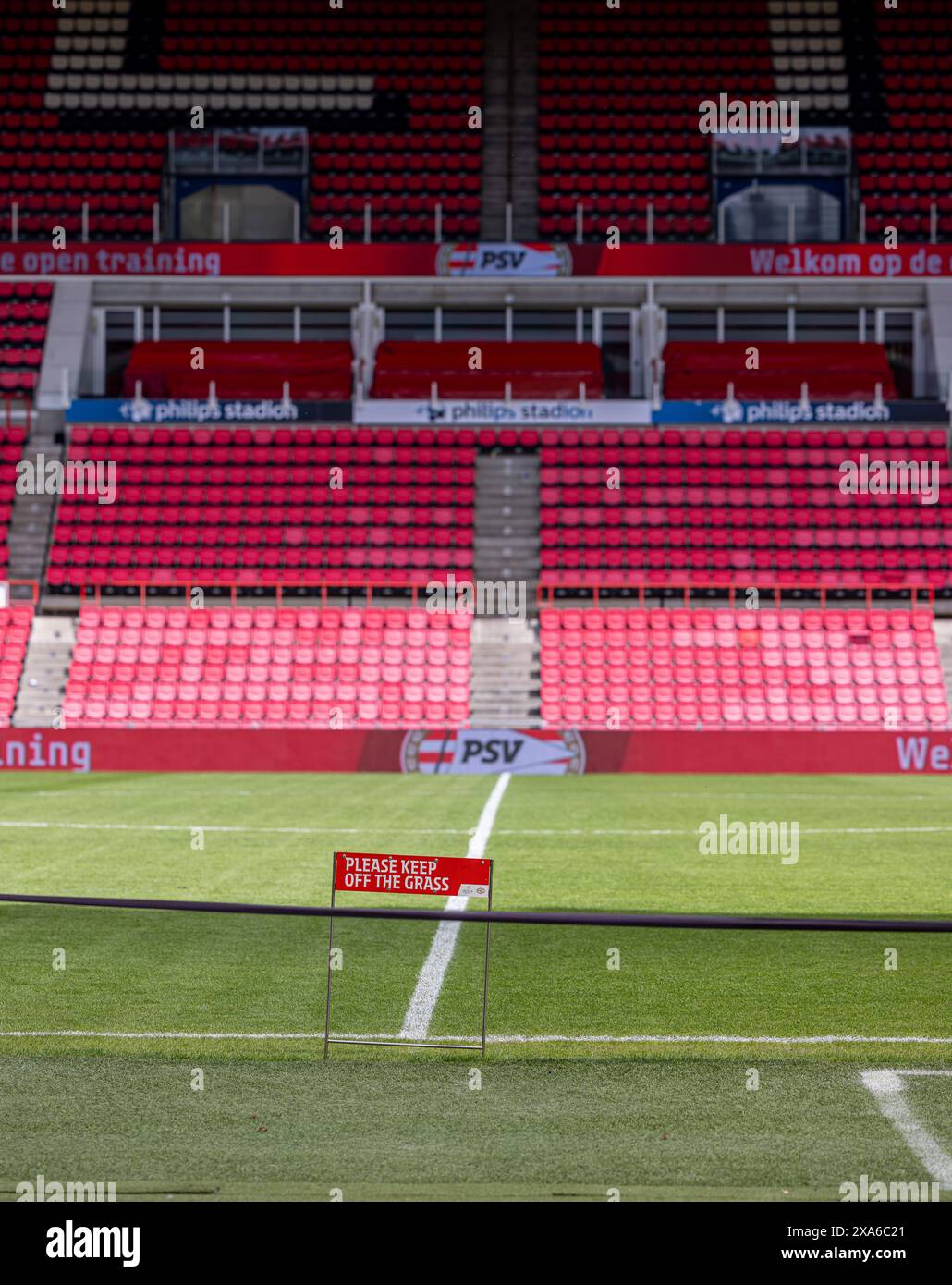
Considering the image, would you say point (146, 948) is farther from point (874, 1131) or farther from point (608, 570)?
point (608, 570)

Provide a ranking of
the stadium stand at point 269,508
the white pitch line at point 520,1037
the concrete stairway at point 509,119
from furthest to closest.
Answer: the concrete stairway at point 509,119 < the stadium stand at point 269,508 < the white pitch line at point 520,1037

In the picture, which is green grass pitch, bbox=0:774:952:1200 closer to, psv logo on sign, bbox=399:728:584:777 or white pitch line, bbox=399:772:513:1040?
white pitch line, bbox=399:772:513:1040

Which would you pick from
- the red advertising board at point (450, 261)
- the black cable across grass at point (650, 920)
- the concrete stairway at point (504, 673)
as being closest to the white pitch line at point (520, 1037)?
the black cable across grass at point (650, 920)

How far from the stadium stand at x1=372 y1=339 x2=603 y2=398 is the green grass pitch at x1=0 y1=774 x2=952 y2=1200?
2167 centimetres

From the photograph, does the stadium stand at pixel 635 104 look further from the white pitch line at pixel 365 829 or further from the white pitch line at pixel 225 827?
the white pitch line at pixel 225 827

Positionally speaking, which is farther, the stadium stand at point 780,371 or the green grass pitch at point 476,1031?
the stadium stand at point 780,371

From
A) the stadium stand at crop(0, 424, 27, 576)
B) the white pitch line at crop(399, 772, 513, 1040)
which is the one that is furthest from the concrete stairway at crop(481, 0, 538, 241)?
the white pitch line at crop(399, 772, 513, 1040)

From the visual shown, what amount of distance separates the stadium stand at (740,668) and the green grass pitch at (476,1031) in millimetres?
13355

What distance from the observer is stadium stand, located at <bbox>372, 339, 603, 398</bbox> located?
117 feet

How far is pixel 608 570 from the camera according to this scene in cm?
3200

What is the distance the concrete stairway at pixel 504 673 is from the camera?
28.9 metres

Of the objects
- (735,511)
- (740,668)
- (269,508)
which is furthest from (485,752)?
(735,511)
